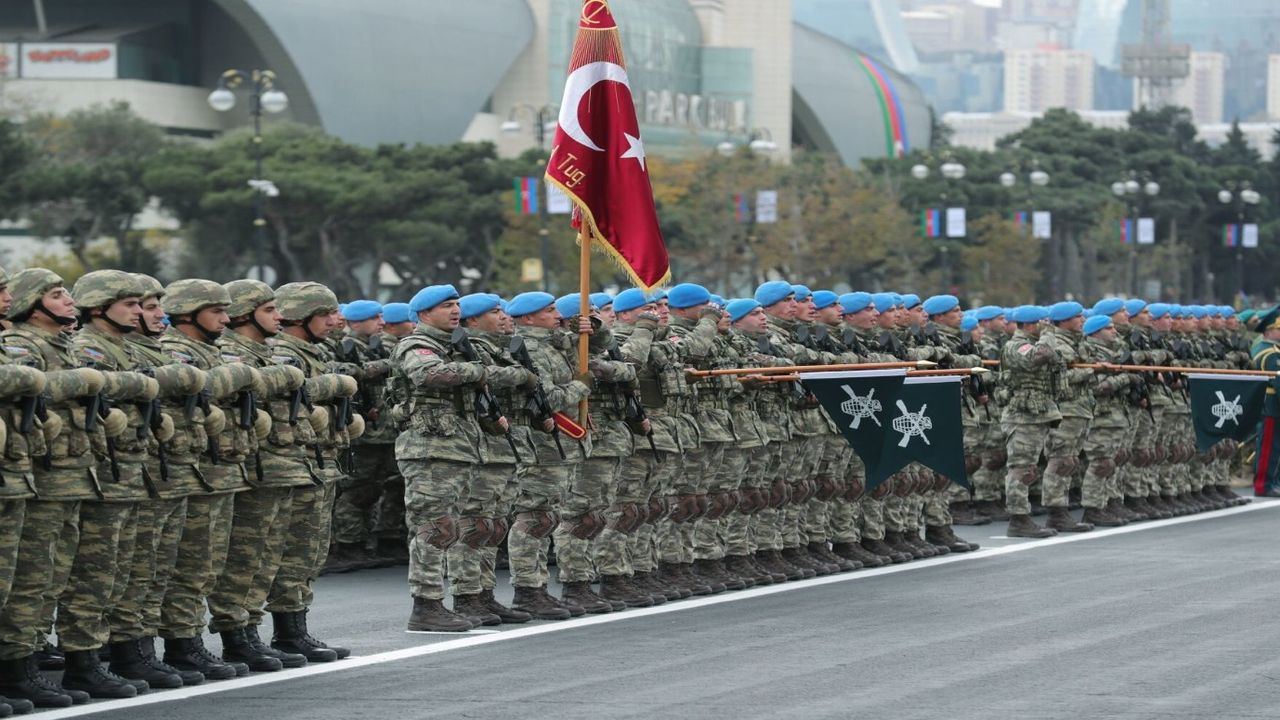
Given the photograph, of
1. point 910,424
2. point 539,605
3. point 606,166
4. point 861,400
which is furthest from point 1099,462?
point 539,605

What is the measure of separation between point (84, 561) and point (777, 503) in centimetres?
648

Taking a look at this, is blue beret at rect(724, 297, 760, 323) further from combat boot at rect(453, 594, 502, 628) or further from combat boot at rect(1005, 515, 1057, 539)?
combat boot at rect(1005, 515, 1057, 539)

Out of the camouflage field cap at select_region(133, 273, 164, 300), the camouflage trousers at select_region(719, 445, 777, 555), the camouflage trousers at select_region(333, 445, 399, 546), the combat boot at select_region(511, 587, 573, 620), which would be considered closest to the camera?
the camouflage field cap at select_region(133, 273, 164, 300)

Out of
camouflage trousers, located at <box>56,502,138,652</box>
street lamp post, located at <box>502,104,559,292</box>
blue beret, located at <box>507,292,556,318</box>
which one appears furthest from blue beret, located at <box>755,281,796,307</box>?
street lamp post, located at <box>502,104,559,292</box>

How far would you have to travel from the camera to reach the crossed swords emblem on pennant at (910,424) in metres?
15.8

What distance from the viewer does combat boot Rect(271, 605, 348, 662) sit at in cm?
1109

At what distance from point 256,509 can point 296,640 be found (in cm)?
75

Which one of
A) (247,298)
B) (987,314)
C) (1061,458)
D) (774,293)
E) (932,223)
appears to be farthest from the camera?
(932,223)

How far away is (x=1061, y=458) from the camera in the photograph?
18938mm

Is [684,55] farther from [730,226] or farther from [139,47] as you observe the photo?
[730,226]

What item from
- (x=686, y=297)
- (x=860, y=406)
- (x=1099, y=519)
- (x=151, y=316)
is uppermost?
(x=686, y=297)

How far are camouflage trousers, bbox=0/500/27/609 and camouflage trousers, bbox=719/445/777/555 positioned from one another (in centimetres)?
632

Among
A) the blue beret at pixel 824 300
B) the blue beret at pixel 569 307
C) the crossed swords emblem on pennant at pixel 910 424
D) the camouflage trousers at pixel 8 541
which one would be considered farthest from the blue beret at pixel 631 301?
the camouflage trousers at pixel 8 541

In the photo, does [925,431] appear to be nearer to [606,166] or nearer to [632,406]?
[632,406]
